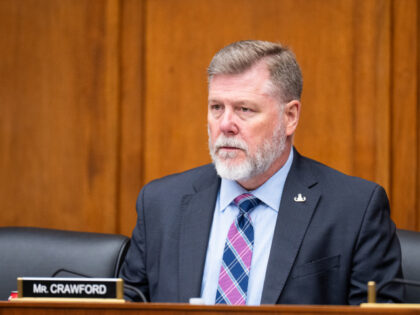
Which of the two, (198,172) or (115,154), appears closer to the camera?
(198,172)

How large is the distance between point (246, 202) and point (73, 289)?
79cm

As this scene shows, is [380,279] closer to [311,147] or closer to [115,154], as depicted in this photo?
[311,147]

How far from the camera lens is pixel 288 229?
1798 millimetres

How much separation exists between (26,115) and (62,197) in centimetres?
36

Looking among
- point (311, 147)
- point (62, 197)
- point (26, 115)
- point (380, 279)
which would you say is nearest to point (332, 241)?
point (380, 279)

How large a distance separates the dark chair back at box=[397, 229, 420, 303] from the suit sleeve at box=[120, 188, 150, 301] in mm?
801

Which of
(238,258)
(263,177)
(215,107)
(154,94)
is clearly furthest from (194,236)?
(154,94)

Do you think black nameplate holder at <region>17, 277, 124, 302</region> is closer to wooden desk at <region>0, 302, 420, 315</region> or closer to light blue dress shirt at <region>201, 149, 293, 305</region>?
wooden desk at <region>0, 302, 420, 315</region>

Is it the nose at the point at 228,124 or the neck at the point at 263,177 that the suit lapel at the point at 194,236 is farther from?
the nose at the point at 228,124

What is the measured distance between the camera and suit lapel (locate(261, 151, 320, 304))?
1736mm

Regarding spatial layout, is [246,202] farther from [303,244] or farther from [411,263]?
[411,263]

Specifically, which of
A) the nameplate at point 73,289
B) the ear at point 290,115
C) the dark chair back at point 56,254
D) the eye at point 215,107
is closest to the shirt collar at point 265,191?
the ear at point 290,115

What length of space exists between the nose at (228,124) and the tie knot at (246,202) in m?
0.20

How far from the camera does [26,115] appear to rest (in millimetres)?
2539
